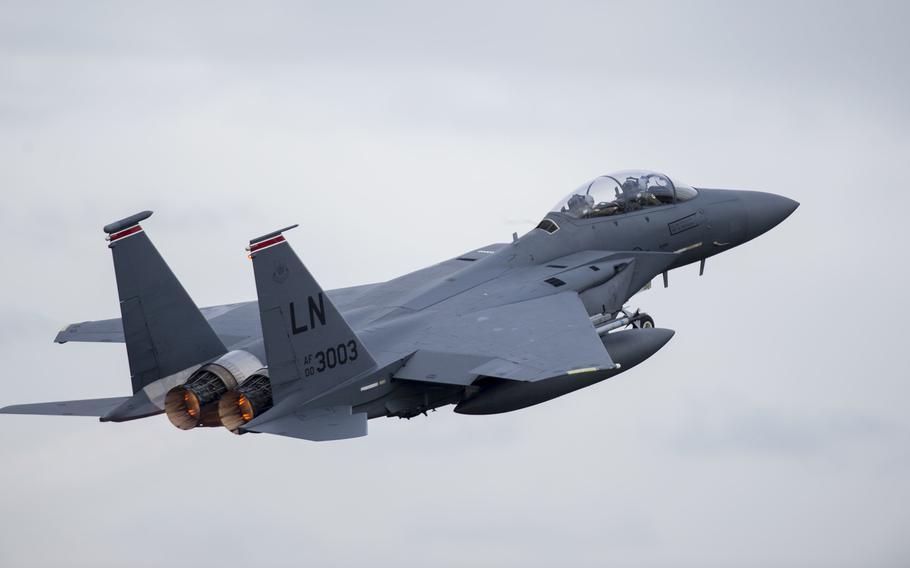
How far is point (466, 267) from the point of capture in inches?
1320

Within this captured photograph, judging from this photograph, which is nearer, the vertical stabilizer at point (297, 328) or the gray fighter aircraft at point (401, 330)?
the vertical stabilizer at point (297, 328)

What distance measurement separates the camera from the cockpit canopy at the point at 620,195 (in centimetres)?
3450

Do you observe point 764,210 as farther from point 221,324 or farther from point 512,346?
point 221,324

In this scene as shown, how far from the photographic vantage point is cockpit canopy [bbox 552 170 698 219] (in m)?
34.5

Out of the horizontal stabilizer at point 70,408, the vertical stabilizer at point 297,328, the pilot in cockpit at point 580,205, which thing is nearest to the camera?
the vertical stabilizer at point 297,328

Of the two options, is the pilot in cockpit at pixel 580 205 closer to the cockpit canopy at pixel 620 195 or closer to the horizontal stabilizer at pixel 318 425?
the cockpit canopy at pixel 620 195

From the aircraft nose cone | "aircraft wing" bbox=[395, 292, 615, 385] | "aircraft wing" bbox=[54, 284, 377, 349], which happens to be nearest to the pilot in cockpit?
"aircraft wing" bbox=[395, 292, 615, 385]

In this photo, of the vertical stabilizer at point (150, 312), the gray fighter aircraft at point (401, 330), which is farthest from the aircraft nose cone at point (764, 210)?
the vertical stabilizer at point (150, 312)

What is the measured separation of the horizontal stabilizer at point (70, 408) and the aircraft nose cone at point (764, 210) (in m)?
15.0

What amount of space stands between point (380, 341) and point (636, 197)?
7.84 m

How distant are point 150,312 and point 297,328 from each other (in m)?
2.91

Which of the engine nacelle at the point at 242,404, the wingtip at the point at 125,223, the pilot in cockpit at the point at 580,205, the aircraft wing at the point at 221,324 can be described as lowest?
the engine nacelle at the point at 242,404

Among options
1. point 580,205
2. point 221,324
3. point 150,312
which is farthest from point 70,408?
point 580,205

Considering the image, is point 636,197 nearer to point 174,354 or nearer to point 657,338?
point 657,338
